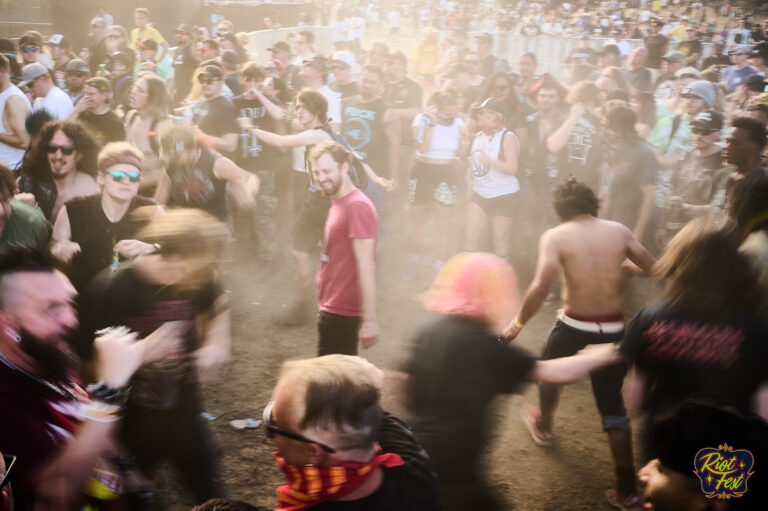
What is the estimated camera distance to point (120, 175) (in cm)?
411

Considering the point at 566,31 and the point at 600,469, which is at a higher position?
the point at 566,31

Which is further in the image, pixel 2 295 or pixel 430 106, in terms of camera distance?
pixel 430 106

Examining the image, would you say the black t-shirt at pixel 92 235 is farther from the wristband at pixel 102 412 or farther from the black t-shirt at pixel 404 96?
the black t-shirt at pixel 404 96

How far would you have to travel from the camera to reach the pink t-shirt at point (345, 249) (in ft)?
13.2

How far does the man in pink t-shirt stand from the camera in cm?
400

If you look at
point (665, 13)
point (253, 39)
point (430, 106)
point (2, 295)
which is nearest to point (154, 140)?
point (430, 106)

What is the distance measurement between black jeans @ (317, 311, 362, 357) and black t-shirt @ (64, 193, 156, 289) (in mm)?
1353

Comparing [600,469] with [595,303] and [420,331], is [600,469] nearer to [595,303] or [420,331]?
[595,303]

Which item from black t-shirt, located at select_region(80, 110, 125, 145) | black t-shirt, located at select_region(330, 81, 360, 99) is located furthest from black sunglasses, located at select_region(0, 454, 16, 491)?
black t-shirt, located at select_region(330, 81, 360, 99)

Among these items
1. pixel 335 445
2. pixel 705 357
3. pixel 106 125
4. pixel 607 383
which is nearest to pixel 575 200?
pixel 607 383

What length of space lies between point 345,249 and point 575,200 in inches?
56.8

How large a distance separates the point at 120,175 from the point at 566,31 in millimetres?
26200

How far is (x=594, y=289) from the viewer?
386 centimetres

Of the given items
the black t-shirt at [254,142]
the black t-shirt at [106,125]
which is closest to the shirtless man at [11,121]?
the black t-shirt at [106,125]
